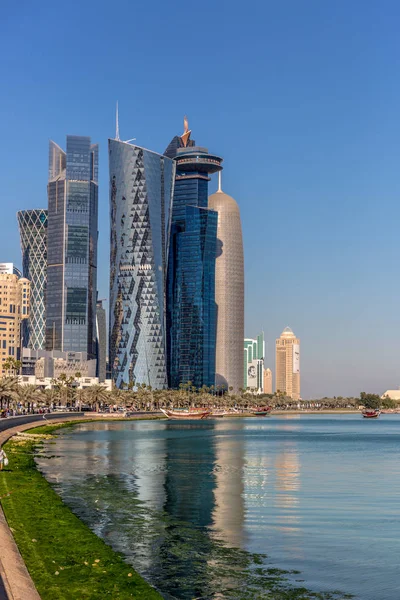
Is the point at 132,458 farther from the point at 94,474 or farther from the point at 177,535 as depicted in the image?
the point at 177,535

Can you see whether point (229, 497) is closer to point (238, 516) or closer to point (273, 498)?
point (273, 498)

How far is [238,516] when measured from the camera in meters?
55.1

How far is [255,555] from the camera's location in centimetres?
4159

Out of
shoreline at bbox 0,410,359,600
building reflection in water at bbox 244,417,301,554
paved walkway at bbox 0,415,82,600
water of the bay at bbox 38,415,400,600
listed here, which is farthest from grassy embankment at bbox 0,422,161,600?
building reflection in water at bbox 244,417,301,554

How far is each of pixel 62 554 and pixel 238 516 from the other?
62.3 feet

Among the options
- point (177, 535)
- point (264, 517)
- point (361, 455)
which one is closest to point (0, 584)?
point (177, 535)

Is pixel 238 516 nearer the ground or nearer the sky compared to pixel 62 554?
nearer the ground

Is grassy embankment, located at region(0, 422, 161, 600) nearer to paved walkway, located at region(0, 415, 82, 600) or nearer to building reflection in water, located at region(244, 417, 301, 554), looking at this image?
paved walkway, located at region(0, 415, 82, 600)

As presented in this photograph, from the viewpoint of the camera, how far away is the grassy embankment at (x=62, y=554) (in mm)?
32438

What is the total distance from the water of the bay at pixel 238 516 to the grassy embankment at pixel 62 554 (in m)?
1.33

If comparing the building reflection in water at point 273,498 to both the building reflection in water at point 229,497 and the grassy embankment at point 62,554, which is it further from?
the grassy embankment at point 62,554

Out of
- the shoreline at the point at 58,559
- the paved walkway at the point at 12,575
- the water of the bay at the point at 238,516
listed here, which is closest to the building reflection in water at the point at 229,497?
the water of the bay at the point at 238,516

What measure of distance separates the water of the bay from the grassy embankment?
1.33 meters

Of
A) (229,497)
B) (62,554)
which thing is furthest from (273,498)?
(62,554)
